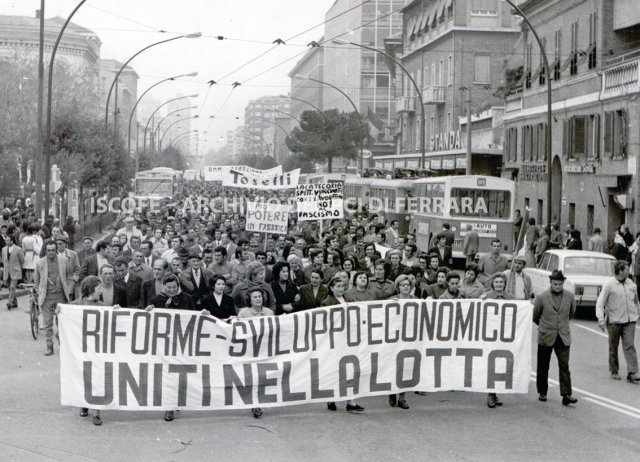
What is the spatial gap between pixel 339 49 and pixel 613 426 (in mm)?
116578

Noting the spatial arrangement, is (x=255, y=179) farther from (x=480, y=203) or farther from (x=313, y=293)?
(x=313, y=293)

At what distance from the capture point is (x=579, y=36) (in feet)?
138

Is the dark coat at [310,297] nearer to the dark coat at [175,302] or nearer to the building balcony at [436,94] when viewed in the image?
the dark coat at [175,302]

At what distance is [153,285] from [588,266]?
10422 mm

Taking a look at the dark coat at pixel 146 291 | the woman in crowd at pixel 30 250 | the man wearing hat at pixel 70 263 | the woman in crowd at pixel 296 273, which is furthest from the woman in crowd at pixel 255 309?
the woman in crowd at pixel 30 250

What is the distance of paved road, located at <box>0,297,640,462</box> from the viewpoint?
9898mm

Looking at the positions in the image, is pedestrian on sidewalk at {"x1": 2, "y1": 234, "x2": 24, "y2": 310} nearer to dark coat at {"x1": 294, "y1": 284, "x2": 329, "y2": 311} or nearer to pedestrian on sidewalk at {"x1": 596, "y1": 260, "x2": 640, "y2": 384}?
dark coat at {"x1": 294, "y1": 284, "x2": 329, "y2": 311}

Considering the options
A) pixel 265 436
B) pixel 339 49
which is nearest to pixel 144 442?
pixel 265 436

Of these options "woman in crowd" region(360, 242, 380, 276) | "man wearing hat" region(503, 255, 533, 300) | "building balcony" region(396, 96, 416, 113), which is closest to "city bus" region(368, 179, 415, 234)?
"woman in crowd" region(360, 242, 380, 276)

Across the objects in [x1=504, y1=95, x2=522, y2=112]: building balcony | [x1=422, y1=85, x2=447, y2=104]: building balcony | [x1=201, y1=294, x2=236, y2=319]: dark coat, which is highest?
[x1=422, y1=85, x2=447, y2=104]: building balcony

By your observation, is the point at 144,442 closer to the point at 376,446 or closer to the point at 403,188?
the point at 376,446

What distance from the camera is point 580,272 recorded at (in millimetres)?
→ 20938

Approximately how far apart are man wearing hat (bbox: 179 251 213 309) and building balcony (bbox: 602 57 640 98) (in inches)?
888

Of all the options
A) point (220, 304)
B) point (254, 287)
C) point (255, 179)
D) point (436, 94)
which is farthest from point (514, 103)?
point (220, 304)
